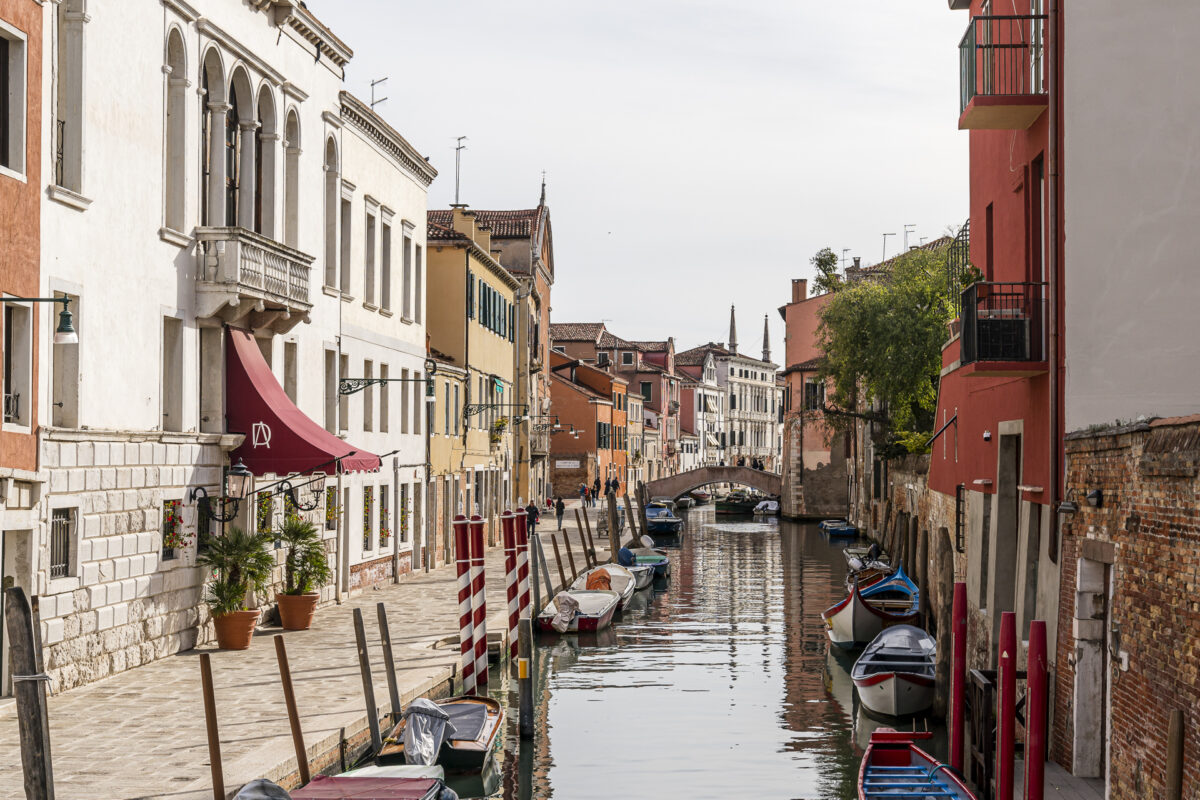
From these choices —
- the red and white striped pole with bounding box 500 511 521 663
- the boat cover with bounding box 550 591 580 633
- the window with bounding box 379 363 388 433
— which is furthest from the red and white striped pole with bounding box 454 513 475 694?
the window with bounding box 379 363 388 433

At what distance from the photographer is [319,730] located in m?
13.6

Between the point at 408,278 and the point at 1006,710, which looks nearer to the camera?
the point at 1006,710

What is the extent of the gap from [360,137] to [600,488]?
4810 centimetres

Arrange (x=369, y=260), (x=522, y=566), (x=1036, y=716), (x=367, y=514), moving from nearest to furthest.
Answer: (x=1036, y=716), (x=522, y=566), (x=367, y=514), (x=369, y=260)

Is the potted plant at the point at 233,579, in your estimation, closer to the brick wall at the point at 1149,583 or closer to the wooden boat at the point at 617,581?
the brick wall at the point at 1149,583

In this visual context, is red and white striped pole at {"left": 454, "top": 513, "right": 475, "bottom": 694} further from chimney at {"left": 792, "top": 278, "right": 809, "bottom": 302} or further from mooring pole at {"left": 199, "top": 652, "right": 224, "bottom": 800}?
chimney at {"left": 792, "top": 278, "right": 809, "bottom": 302}

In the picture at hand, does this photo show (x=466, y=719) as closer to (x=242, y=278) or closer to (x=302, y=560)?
(x=302, y=560)

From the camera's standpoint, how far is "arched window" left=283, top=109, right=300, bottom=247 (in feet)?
75.5

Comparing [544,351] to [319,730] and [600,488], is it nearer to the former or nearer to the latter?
[600,488]

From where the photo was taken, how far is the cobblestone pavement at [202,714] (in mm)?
11438

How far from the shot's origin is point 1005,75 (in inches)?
608

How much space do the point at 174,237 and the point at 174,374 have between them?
5.77ft

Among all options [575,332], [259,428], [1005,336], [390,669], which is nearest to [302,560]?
[259,428]

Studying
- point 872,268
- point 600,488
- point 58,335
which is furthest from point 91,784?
point 600,488
